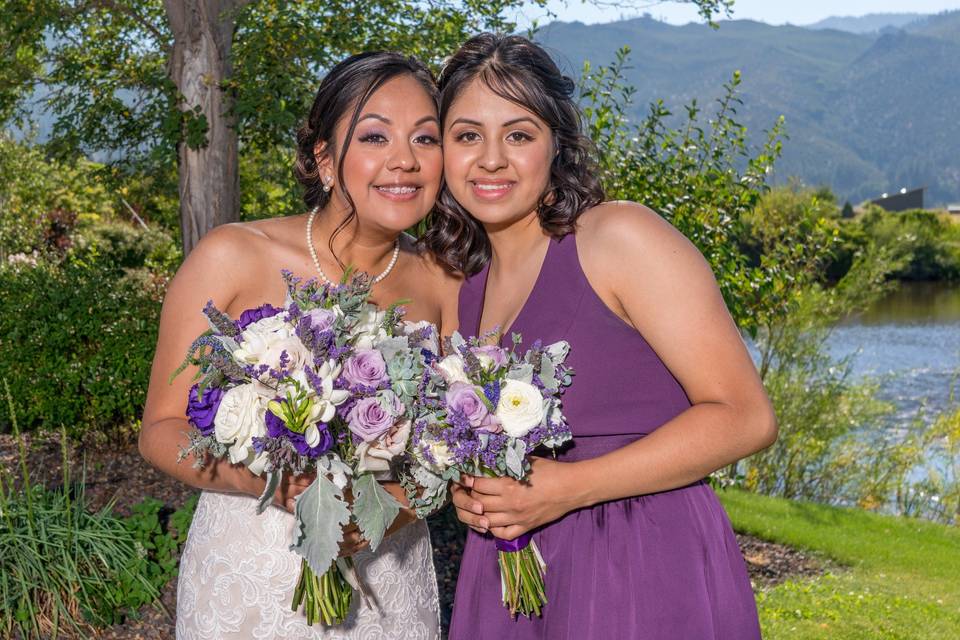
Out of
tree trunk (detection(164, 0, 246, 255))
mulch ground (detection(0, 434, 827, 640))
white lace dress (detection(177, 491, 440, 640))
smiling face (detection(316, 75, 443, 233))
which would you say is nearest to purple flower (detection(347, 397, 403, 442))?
white lace dress (detection(177, 491, 440, 640))

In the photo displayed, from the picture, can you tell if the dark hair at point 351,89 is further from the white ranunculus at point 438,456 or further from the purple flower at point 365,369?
the white ranunculus at point 438,456

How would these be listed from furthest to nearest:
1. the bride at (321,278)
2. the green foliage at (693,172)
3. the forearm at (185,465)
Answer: the green foliage at (693,172) < the bride at (321,278) < the forearm at (185,465)

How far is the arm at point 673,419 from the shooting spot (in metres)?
2.30

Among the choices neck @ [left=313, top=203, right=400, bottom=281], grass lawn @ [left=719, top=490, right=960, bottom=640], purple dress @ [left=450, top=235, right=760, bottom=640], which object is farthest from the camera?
grass lawn @ [left=719, top=490, right=960, bottom=640]

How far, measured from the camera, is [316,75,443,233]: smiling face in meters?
2.88

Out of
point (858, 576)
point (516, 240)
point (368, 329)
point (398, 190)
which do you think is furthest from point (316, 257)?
point (858, 576)

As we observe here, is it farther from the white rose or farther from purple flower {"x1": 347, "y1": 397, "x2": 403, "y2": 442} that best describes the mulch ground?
purple flower {"x1": 347, "y1": 397, "x2": 403, "y2": 442}

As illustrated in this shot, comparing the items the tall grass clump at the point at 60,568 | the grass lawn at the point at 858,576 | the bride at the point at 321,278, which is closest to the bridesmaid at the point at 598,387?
the bride at the point at 321,278

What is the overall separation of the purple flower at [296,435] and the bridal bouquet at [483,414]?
8.8 inches

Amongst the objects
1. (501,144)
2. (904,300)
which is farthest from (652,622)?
(904,300)

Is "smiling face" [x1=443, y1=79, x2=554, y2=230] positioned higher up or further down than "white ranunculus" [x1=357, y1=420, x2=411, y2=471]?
higher up

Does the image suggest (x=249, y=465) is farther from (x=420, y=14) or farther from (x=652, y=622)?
(x=420, y=14)

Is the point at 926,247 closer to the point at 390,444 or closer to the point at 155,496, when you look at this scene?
the point at 155,496

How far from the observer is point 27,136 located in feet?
55.8
